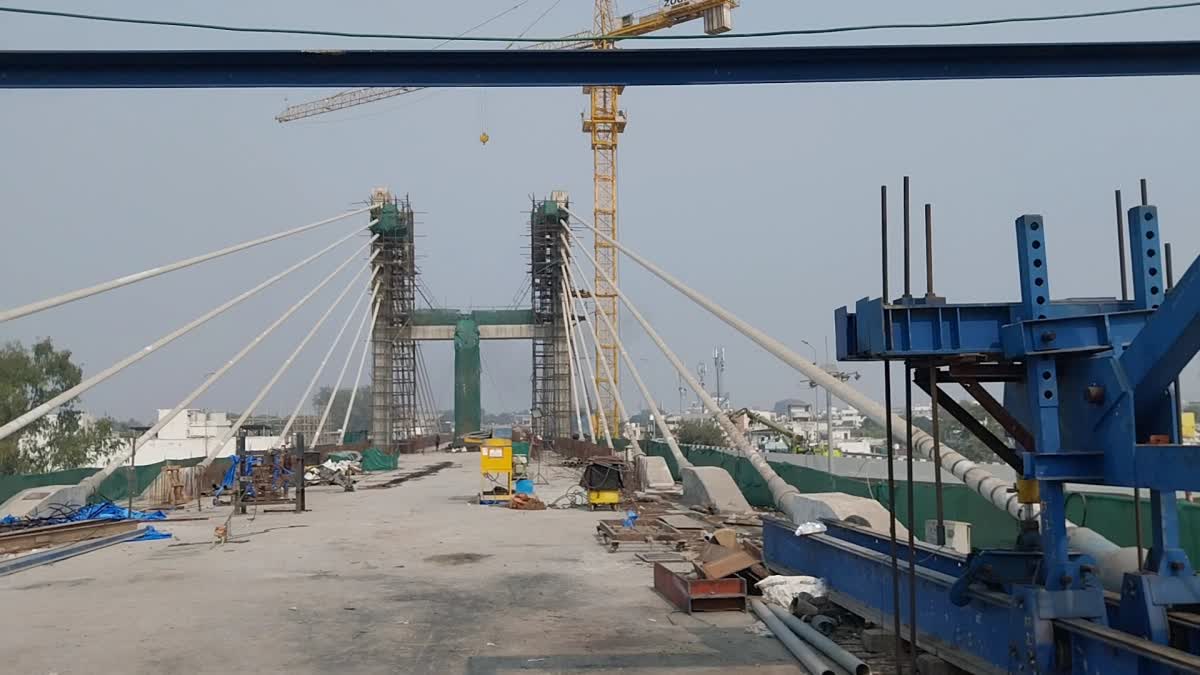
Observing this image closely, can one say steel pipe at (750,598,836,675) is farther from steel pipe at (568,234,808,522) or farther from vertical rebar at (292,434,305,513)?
vertical rebar at (292,434,305,513)

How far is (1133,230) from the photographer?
6547mm

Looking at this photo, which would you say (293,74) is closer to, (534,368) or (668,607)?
(668,607)

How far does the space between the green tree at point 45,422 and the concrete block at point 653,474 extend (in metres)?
32.7

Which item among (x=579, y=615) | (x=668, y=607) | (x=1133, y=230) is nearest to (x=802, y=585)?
(x=668, y=607)

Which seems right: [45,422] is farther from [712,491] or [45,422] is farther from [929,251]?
[929,251]

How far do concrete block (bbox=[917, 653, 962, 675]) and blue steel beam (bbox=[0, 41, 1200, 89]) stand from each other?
4.59 metres

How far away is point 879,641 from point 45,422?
184 ft

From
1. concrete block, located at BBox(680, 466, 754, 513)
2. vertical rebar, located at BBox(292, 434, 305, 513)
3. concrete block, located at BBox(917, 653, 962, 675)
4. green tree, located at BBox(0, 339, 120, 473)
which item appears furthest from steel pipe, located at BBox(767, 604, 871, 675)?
green tree, located at BBox(0, 339, 120, 473)

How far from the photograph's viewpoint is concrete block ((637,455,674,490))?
100 feet

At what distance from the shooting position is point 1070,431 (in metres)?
6.58

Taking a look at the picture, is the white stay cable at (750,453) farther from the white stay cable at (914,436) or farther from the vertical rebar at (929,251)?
the vertical rebar at (929,251)

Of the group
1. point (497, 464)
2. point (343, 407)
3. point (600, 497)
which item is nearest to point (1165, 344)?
point (600, 497)

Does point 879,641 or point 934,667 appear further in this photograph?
point 879,641

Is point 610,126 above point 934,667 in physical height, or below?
above
